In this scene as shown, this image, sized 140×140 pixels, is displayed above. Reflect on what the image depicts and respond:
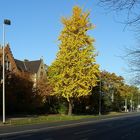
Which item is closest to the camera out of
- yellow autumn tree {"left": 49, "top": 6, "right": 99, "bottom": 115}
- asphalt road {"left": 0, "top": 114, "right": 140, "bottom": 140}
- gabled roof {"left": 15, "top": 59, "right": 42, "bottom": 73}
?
asphalt road {"left": 0, "top": 114, "right": 140, "bottom": 140}

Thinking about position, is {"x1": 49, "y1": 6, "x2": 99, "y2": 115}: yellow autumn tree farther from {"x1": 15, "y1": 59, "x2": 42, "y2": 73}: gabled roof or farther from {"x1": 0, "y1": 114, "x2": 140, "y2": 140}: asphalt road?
{"x1": 0, "y1": 114, "x2": 140, "y2": 140}: asphalt road

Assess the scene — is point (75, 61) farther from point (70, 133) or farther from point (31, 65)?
point (70, 133)

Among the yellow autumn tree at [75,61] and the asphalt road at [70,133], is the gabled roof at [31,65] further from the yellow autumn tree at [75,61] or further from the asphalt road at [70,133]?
the asphalt road at [70,133]

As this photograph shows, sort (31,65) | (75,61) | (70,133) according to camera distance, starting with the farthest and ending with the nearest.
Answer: (31,65), (75,61), (70,133)

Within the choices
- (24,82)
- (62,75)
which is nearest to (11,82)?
(24,82)

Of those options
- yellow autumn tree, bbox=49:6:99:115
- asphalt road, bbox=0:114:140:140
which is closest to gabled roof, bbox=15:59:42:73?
yellow autumn tree, bbox=49:6:99:115

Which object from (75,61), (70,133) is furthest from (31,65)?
(70,133)

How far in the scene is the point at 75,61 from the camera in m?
64.7

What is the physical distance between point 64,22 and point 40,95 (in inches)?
479

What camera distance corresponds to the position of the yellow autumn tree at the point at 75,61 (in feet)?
210

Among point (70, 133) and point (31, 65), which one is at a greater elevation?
point (31, 65)

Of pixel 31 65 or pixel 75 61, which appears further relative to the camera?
pixel 31 65

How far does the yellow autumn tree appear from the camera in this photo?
64.1m

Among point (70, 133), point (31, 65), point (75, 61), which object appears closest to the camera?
point (70, 133)
